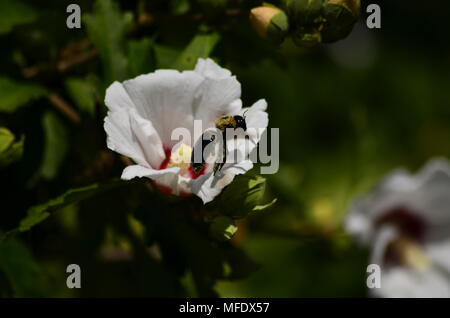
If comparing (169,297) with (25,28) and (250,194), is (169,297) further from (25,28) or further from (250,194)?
(25,28)

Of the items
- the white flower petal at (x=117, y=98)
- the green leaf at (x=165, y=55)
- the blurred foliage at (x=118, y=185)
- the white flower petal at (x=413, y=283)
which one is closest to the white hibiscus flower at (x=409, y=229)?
the white flower petal at (x=413, y=283)

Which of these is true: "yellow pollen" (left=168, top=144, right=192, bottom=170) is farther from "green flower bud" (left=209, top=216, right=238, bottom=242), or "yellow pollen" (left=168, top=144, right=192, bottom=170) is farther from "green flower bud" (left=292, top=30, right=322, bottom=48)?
"green flower bud" (left=292, top=30, right=322, bottom=48)

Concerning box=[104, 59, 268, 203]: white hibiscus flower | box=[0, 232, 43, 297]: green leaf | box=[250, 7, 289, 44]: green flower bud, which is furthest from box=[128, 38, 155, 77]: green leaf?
box=[0, 232, 43, 297]: green leaf

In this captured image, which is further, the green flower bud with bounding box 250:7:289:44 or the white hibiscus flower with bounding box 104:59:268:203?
the green flower bud with bounding box 250:7:289:44

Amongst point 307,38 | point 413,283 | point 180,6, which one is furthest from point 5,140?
point 413,283
